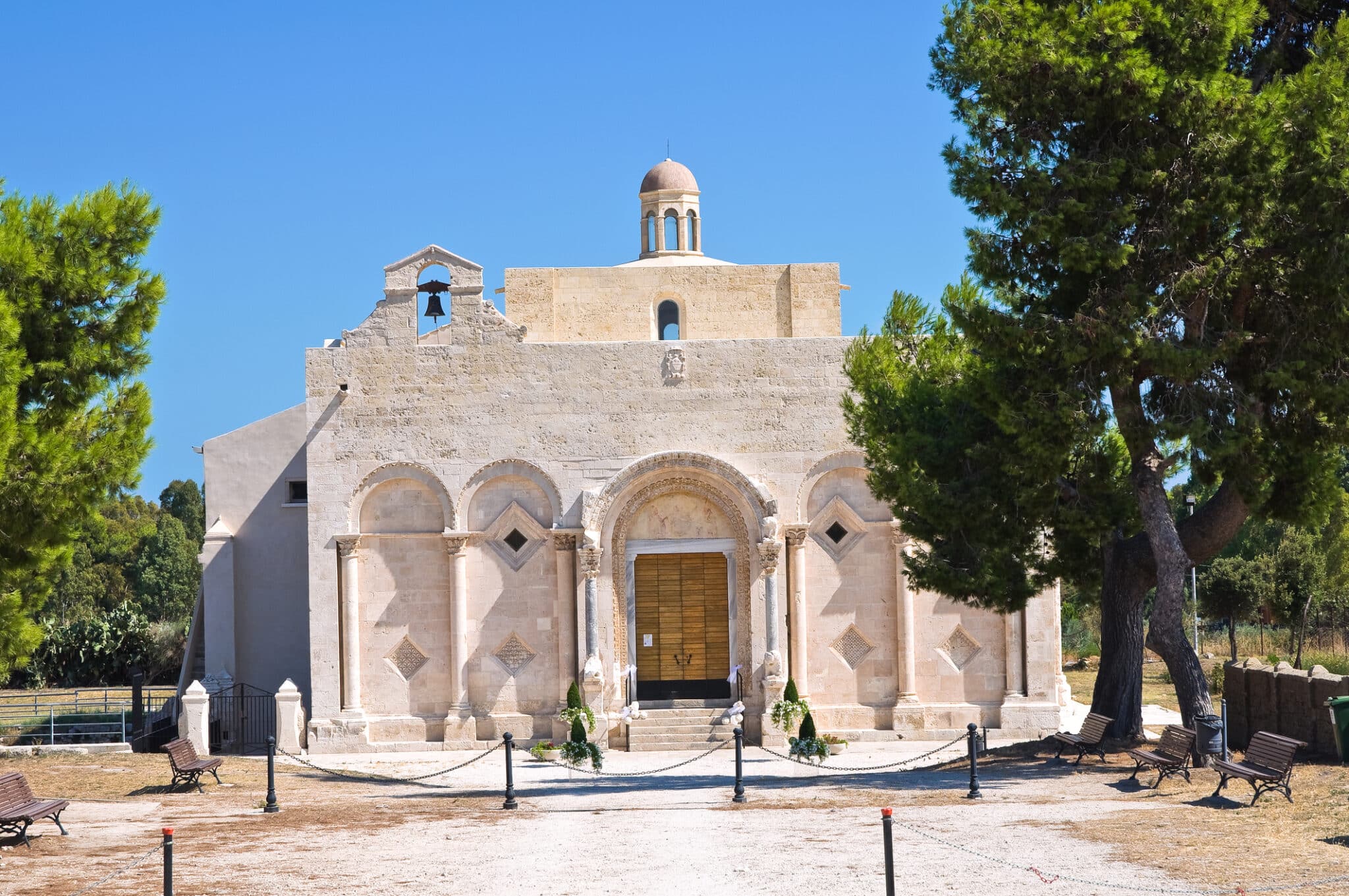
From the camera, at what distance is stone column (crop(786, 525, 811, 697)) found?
26.8m

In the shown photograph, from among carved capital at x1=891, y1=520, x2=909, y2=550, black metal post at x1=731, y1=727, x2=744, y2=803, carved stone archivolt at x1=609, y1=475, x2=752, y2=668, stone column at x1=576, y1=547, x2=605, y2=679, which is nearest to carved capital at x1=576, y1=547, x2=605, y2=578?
stone column at x1=576, y1=547, x2=605, y2=679

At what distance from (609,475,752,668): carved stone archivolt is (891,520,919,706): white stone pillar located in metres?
2.61

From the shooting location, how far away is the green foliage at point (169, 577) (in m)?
58.8

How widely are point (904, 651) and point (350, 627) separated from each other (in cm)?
977

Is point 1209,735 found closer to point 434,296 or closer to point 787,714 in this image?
point 787,714

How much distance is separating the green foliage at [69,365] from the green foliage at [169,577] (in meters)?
40.7

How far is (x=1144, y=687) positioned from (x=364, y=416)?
813 inches

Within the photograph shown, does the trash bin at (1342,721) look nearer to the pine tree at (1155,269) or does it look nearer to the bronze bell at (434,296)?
the pine tree at (1155,269)

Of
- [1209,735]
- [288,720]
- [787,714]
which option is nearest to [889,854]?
[1209,735]

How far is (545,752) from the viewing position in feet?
84.1

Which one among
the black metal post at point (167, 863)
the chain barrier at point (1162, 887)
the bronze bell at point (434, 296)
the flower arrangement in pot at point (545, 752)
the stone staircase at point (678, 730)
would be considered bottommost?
the flower arrangement in pot at point (545, 752)

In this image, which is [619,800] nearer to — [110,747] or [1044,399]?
[1044,399]

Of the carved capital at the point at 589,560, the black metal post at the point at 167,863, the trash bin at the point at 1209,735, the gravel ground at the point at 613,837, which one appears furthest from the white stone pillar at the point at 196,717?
the trash bin at the point at 1209,735

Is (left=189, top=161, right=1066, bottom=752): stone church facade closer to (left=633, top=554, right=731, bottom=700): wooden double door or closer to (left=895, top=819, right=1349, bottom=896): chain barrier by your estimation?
(left=633, top=554, right=731, bottom=700): wooden double door
